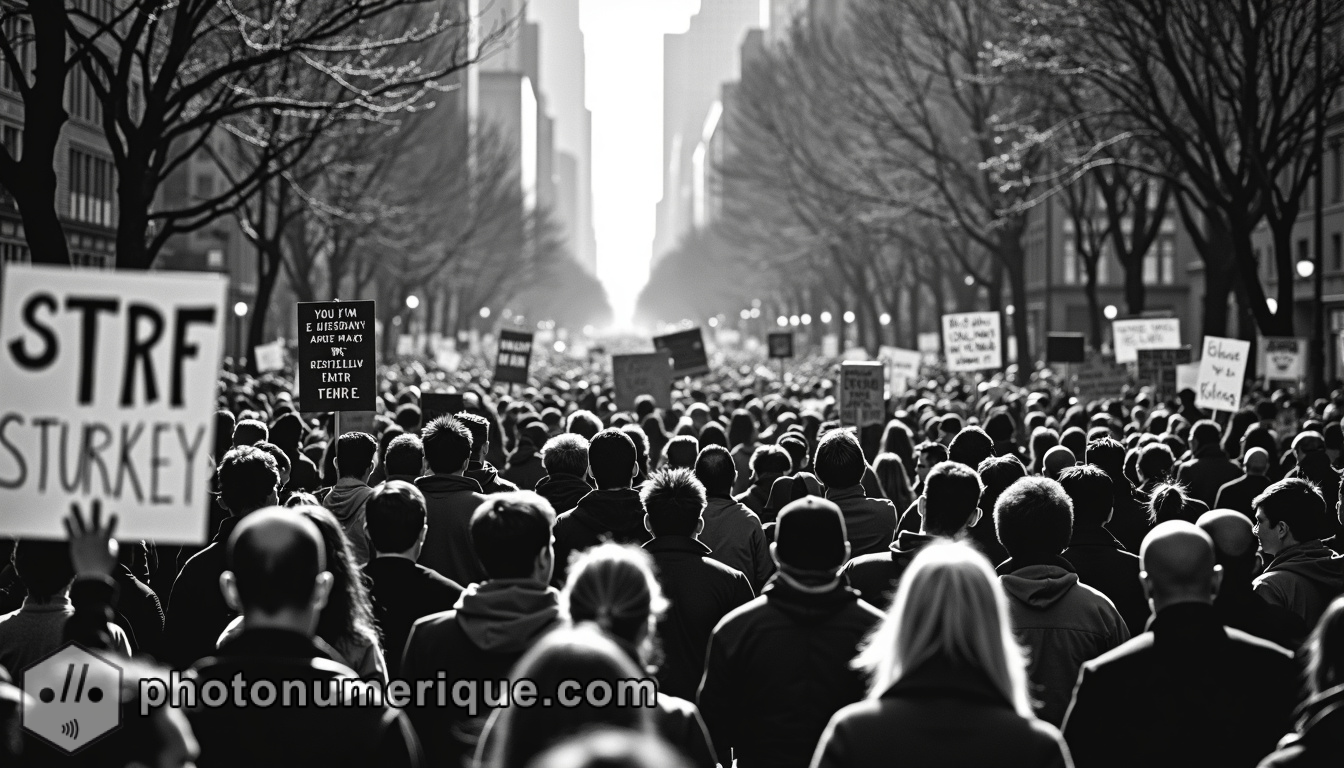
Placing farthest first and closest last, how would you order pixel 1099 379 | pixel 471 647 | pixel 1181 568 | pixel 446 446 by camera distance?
pixel 1099 379 → pixel 446 446 → pixel 471 647 → pixel 1181 568

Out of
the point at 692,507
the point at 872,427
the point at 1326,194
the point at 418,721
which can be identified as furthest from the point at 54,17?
the point at 1326,194

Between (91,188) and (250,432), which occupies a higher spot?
(91,188)

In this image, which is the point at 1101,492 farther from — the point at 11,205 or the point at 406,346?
the point at 406,346

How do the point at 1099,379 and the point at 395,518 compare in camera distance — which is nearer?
the point at 395,518

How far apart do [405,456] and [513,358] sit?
16.8 meters

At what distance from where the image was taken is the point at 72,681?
4324mm

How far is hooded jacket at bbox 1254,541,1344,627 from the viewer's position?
7.66 metres

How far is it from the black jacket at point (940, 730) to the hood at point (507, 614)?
1.40 meters

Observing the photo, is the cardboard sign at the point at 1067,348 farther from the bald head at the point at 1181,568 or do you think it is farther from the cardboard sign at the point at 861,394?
the bald head at the point at 1181,568

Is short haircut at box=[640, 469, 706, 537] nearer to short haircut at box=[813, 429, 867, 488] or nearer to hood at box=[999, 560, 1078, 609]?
hood at box=[999, 560, 1078, 609]

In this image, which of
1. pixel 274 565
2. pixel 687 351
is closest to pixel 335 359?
pixel 274 565

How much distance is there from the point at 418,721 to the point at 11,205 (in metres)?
40.7

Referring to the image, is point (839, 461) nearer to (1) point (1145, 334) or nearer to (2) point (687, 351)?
(2) point (687, 351)

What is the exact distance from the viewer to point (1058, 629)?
6.32 meters
